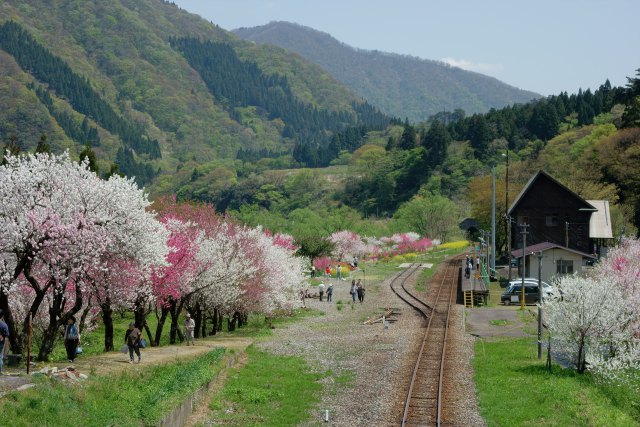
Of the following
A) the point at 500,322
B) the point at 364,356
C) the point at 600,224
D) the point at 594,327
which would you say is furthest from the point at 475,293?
the point at 594,327

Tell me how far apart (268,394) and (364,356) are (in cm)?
886

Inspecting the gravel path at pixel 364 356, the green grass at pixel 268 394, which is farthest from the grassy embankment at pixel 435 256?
the green grass at pixel 268 394

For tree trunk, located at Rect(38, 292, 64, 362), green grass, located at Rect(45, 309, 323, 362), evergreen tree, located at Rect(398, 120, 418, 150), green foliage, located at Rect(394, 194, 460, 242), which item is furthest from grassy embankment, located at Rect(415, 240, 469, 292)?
evergreen tree, located at Rect(398, 120, 418, 150)

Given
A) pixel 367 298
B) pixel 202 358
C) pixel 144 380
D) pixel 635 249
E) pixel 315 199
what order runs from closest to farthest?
pixel 144 380 → pixel 202 358 → pixel 635 249 → pixel 367 298 → pixel 315 199

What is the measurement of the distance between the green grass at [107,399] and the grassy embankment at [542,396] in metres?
9.48

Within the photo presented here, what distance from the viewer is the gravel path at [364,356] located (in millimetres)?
25094

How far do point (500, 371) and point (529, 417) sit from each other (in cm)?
684

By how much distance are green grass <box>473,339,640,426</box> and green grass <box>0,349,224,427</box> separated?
949cm

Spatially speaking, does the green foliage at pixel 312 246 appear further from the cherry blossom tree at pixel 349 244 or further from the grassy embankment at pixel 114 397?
the grassy embankment at pixel 114 397

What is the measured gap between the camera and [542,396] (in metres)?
26.7

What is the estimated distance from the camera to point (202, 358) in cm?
3077

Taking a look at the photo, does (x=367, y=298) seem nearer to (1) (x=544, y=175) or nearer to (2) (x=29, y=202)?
(1) (x=544, y=175)

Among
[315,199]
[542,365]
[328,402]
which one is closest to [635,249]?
[542,365]

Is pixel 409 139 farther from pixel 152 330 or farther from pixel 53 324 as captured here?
pixel 53 324
